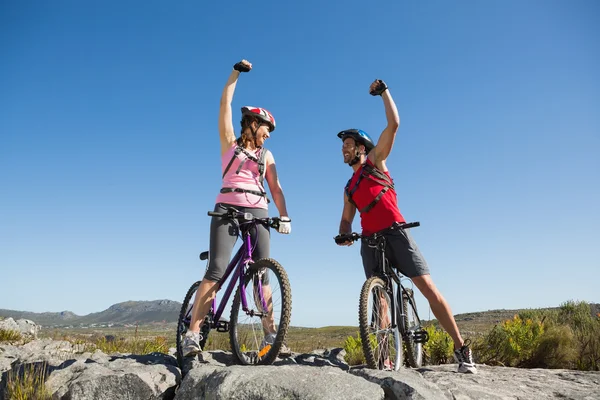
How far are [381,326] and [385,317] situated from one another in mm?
115

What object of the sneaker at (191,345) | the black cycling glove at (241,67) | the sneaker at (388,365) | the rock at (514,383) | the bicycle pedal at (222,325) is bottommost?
the rock at (514,383)

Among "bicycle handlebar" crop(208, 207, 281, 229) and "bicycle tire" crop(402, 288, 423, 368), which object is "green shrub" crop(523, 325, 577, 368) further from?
"bicycle handlebar" crop(208, 207, 281, 229)

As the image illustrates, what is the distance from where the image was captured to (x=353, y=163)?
5.77 metres

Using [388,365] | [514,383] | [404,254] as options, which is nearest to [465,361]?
[514,383]

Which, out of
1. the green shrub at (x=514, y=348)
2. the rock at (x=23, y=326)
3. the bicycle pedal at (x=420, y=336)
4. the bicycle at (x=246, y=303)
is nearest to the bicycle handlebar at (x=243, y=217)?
the bicycle at (x=246, y=303)

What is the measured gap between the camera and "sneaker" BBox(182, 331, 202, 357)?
451cm

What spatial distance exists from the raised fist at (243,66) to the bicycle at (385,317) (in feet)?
7.65

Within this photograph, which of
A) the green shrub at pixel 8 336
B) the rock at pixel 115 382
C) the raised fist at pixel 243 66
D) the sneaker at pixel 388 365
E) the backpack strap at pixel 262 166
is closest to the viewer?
the rock at pixel 115 382

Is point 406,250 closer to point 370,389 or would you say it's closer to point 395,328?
point 395,328

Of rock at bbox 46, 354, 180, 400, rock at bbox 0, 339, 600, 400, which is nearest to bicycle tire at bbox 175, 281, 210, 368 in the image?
rock at bbox 0, 339, 600, 400

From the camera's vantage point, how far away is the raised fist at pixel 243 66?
496cm

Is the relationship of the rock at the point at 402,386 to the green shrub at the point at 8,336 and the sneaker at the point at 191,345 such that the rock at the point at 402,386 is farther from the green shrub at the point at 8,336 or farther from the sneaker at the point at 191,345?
the green shrub at the point at 8,336

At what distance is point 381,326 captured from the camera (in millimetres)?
5102

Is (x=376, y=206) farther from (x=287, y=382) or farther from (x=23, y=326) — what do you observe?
(x=23, y=326)
